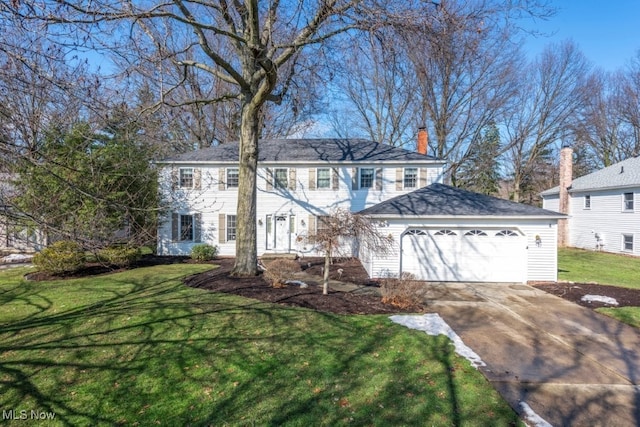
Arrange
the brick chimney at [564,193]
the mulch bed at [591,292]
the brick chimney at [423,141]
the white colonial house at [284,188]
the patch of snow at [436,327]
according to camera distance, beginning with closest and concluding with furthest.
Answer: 1. the patch of snow at [436,327]
2. the mulch bed at [591,292]
3. the white colonial house at [284,188]
4. the brick chimney at [423,141]
5. the brick chimney at [564,193]

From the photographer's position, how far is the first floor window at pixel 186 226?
52.5 ft

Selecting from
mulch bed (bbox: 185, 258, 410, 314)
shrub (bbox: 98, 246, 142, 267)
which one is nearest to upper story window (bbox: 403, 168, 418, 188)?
mulch bed (bbox: 185, 258, 410, 314)

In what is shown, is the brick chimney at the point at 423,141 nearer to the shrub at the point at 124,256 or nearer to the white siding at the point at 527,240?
the white siding at the point at 527,240

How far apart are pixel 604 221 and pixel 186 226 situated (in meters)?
23.5

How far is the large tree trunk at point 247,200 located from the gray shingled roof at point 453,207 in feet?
12.4

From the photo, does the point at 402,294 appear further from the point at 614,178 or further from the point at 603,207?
the point at 614,178

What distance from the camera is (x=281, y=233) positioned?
629 inches

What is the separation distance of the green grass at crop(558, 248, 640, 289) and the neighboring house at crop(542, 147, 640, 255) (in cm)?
109

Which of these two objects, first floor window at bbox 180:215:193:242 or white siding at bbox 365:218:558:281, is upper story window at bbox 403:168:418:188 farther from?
first floor window at bbox 180:215:193:242

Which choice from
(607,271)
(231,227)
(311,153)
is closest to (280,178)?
(311,153)

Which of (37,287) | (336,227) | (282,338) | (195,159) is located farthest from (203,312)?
(195,159)

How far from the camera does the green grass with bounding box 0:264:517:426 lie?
134 inches

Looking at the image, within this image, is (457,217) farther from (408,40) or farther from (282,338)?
(282,338)

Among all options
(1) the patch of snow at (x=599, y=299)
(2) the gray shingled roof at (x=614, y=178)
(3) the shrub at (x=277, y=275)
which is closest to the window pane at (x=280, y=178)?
(3) the shrub at (x=277, y=275)
